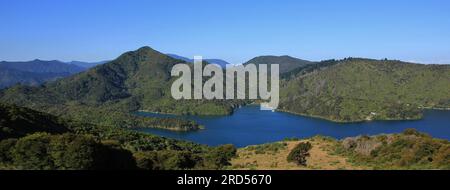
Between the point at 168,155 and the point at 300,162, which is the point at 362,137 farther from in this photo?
the point at 168,155

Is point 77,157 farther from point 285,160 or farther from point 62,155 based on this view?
point 285,160

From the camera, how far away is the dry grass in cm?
3681

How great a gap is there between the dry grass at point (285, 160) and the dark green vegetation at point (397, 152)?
1.27 m

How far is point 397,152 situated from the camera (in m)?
39.1

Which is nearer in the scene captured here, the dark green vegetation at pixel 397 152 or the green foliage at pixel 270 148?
the dark green vegetation at pixel 397 152

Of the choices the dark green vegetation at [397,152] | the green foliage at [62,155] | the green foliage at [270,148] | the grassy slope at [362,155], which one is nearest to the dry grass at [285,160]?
the grassy slope at [362,155]

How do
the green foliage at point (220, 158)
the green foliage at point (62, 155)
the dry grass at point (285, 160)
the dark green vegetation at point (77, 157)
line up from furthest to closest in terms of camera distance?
the green foliage at point (220, 158), the dry grass at point (285, 160), the dark green vegetation at point (77, 157), the green foliage at point (62, 155)

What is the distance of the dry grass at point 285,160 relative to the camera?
36.8 meters

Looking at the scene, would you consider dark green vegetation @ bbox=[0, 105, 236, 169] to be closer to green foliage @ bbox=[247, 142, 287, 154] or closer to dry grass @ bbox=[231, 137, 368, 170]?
dry grass @ bbox=[231, 137, 368, 170]

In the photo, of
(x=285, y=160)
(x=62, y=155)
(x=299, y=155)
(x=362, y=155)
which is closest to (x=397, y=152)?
(x=362, y=155)

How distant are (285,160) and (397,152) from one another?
878cm

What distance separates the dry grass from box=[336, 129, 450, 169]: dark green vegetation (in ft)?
4.16

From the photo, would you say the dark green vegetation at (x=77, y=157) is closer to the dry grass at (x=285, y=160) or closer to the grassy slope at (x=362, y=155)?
the dry grass at (x=285, y=160)
